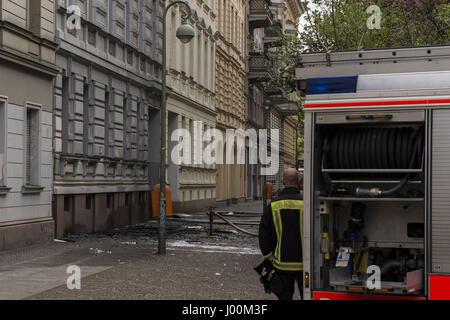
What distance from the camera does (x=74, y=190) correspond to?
21.4 meters

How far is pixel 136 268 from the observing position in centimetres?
1445

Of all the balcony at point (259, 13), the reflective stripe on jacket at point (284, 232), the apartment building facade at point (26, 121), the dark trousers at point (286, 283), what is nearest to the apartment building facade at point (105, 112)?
the apartment building facade at point (26, 121)

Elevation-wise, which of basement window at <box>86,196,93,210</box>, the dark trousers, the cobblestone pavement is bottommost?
the cobblestone pavement

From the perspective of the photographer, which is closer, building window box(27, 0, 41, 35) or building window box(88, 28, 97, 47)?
building window box(27, 0, 41, 35)

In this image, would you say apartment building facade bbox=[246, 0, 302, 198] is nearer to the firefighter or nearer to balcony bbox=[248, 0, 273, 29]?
balcony bbox=[248, 0, 273, 29]

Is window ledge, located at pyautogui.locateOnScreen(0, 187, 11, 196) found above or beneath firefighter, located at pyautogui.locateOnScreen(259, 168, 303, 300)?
above

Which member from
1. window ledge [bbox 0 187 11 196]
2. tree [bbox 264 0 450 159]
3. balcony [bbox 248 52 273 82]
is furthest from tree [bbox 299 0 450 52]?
balcony [bbox 248 52 273 82]

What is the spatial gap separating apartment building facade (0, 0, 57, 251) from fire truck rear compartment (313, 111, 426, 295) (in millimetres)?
10319

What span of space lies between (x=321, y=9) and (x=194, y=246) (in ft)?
26.2

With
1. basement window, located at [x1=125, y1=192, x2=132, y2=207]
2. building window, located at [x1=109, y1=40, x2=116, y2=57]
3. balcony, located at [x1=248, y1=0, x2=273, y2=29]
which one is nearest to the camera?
building window, located at [x1=109, y1=40, x2=116, y2=57]

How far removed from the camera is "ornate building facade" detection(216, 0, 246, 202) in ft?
147

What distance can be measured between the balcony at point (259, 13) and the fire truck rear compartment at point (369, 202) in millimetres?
48574

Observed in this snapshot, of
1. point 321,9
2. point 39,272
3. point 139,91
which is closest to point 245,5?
point 139,91

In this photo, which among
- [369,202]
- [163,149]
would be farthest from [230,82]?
[369,202]
